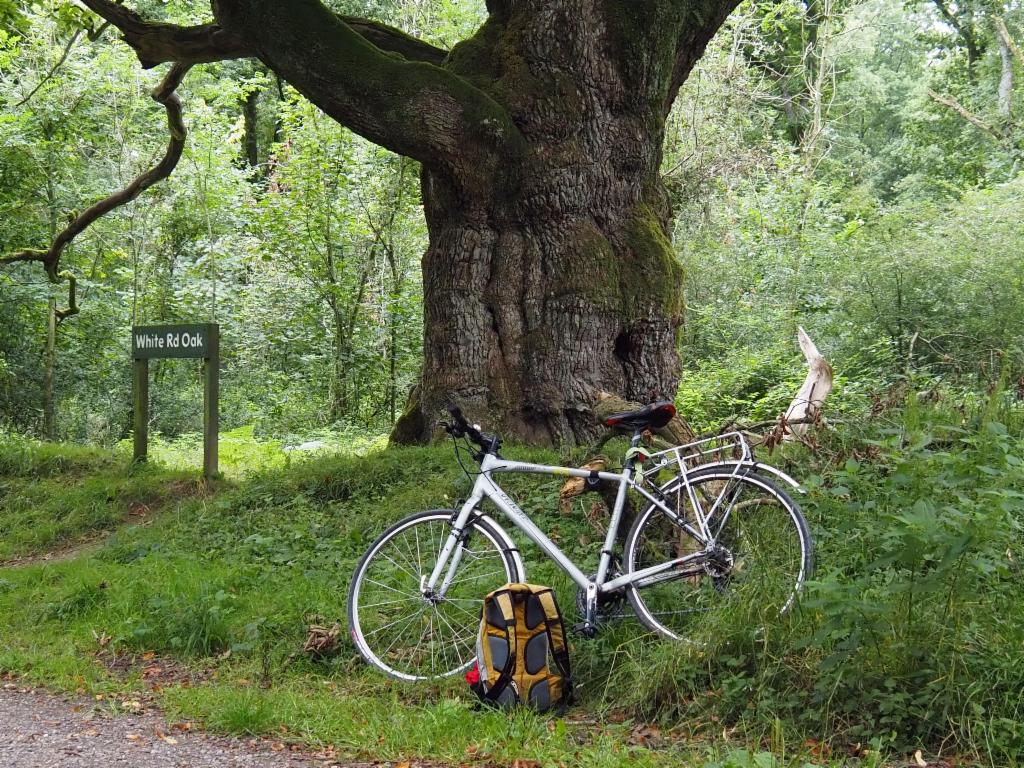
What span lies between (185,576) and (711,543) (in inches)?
142

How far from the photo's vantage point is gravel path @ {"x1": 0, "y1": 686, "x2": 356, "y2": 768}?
389 centimetres

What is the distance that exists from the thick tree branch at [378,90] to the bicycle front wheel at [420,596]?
12.7 ft

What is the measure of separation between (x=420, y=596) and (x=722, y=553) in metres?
1.54

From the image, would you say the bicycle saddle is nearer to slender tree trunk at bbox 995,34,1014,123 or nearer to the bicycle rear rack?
the bicycle rear rack

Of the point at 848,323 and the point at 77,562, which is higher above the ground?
the point at 848,323

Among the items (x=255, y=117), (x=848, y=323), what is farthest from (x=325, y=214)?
(x=255, y=117)

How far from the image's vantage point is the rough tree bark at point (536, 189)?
25.3ft

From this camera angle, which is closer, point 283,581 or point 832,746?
point 832,746

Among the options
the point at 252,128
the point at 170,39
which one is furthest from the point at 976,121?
the point at 170,39

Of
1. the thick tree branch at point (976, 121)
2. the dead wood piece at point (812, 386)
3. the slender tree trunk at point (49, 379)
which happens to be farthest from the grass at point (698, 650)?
the thick tree branch at point (976, 121)

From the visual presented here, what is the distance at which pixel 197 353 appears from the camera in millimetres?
9328

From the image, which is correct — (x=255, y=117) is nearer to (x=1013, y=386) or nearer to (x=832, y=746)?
(x=1013, y=386)

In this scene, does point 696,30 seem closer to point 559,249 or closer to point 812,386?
point 559,249

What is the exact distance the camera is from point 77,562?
24.5 feet
